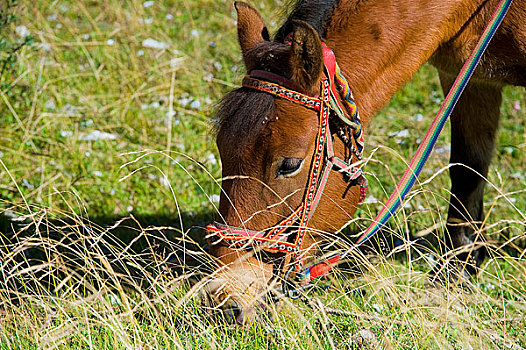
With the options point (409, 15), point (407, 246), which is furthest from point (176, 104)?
point (407, 246)

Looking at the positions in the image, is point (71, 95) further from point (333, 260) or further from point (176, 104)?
point (333, 260)

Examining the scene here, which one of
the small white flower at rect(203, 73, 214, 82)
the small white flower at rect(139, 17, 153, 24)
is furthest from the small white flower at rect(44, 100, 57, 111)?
the small white flower at rect(139, 17, 153, 24)

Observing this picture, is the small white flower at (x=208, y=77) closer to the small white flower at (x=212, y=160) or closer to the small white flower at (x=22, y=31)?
the small white flower at (x=212, y=160)

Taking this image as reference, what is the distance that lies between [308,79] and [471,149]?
78.7 inches

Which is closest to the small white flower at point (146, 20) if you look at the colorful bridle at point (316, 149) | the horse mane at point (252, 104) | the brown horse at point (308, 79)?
the brown horse at point (308, 79)

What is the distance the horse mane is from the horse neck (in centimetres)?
4

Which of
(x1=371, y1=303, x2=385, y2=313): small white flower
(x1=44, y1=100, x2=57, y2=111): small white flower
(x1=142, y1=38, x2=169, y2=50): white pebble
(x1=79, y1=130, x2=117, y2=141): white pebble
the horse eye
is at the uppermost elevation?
the horse eye

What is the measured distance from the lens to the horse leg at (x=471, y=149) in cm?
394

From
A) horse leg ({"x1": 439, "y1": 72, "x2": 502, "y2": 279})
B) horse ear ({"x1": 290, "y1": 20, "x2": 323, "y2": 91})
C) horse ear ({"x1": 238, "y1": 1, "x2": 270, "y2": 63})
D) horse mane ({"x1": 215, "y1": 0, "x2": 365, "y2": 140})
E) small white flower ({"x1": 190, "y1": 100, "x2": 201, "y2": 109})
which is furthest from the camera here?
small white flower ({"x1": 190, "y1": 100, "x2": 201, "y2": 109})

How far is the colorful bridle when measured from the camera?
2576 millimetres

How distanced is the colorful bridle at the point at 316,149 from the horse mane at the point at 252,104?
2.2 inches

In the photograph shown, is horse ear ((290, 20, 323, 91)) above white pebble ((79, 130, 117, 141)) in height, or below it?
above

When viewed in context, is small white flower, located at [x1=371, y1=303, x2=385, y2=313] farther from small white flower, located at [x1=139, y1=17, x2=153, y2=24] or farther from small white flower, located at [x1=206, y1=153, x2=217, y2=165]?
small white flower, located at [x1=139, y1=17, x2=153, y2=24]

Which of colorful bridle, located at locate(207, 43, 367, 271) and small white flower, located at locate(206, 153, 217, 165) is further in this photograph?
small white flower, located at locate(206, 153, 217, 165)
